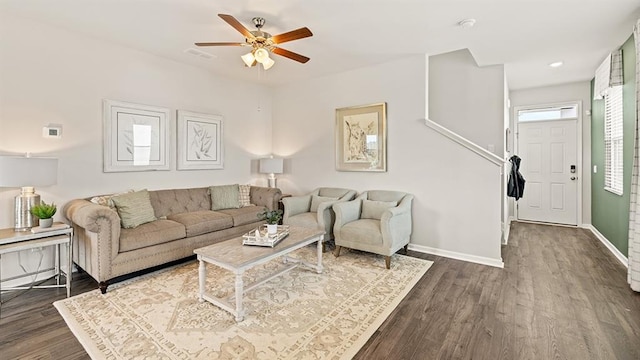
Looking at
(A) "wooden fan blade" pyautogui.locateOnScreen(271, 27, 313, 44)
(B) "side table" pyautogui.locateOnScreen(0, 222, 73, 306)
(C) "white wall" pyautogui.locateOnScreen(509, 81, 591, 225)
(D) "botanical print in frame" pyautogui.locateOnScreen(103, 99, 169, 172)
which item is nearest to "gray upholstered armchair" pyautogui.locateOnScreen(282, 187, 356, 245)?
(D) "botanical print in frame" pyautogui.locateOnScreen(103, 99, 169, 172)

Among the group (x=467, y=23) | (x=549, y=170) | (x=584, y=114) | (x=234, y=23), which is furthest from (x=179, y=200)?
(x=584, y=114)

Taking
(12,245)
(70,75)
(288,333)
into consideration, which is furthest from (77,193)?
(288,333)

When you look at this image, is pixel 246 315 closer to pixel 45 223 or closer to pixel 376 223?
pixel 376 223

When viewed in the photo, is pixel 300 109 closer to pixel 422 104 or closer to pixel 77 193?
pixel 422 104

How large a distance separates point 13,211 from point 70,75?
1.58 metres

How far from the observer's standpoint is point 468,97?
181 inches

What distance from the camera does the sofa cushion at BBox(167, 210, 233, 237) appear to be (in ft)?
11.6

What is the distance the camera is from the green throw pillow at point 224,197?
442 centimetres

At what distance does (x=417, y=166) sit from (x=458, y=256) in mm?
1311

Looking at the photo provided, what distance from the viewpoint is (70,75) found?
3.32 meters

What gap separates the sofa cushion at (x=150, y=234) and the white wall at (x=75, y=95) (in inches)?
35.5

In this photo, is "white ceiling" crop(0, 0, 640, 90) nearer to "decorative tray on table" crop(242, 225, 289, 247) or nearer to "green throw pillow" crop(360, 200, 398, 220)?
"green throw pillow" crop(360, 200, 398, 220)

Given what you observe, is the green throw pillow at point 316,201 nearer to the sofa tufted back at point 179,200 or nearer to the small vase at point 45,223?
the sofa tufted back at point 179,200

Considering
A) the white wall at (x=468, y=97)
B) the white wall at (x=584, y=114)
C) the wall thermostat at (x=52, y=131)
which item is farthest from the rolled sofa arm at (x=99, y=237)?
the white wall at (x=584, y=114)
